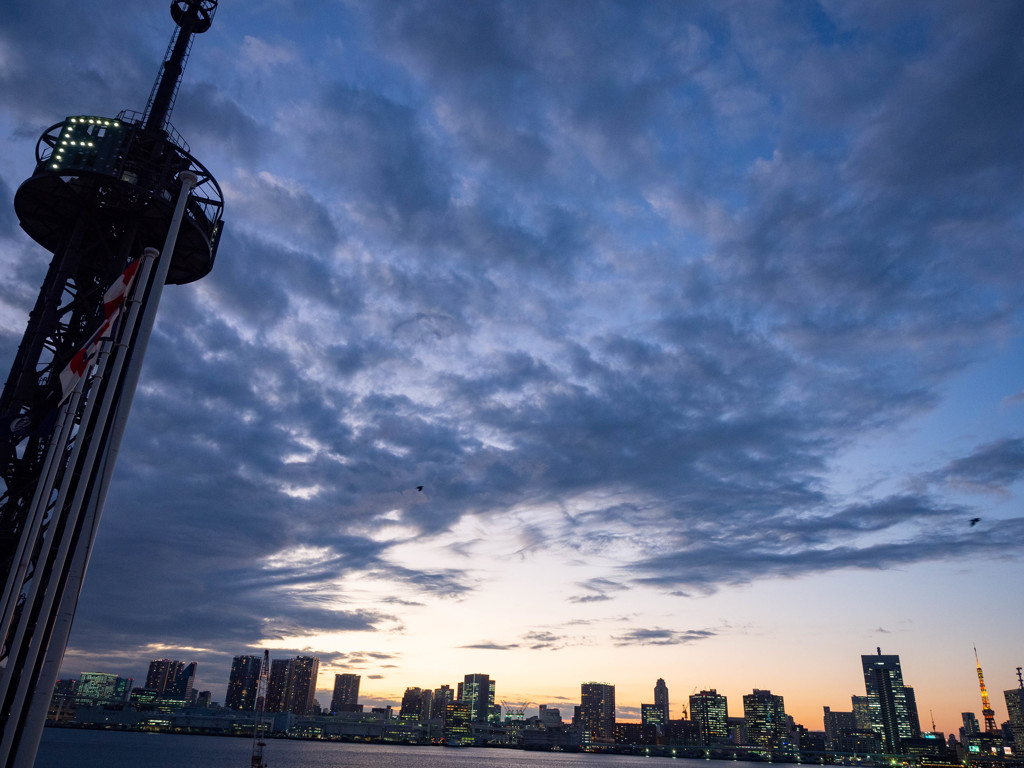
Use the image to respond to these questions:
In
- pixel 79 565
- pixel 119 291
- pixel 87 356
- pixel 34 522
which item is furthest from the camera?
pixel 119 291

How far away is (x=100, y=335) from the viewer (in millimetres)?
16297

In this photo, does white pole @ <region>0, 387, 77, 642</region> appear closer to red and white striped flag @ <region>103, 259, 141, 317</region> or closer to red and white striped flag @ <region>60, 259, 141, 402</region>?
red and white striped flag @ <region>60, 259, 141, 402</region>

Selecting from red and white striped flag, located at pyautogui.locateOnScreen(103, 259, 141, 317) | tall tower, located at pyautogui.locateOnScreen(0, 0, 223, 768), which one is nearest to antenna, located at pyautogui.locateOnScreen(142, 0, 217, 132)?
tall tower, located at pyautogui.locateOnScreen(0, 0, 223, 768)

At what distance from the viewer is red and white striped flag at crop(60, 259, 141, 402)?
53.7 ft

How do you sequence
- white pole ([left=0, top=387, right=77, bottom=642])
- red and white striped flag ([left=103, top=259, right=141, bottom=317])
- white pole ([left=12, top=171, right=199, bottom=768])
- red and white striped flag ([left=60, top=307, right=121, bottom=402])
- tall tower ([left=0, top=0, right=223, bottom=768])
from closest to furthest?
white pole ([left=12, top=171, right=199, bottom=768]) < white pole ([left=0, top=387, right=77, bottom=642]) < red and white striped flag ([left=60, top=307, right=121, bottom=402]) < red and white striped flag ([left=103, top=259, right=141, bottom=317]) < tall tower ([left=0, top=0, right=223, bottom=768])

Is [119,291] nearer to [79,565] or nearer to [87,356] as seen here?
[87,356]

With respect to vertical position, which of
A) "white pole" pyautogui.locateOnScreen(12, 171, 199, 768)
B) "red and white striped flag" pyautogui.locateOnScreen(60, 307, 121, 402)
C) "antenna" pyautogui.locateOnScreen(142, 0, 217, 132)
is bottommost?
"white pole" pyautogui.locateOnScreen(12, 171, 199, 768)

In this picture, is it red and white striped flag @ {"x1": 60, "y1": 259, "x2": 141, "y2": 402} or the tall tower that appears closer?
red and white striped flag @ {"x1": 60, "y1": 259, "x2": 141, "y2": 402}

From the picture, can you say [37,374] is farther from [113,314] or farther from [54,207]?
[113,314]

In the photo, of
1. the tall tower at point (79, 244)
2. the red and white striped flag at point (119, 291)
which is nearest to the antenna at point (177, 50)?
the tall tower at point (79, 244)

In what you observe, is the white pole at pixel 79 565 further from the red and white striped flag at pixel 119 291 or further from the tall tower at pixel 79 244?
the tall tower at pixel 79 244

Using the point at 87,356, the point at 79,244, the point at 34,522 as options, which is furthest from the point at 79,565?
the point at 79,244

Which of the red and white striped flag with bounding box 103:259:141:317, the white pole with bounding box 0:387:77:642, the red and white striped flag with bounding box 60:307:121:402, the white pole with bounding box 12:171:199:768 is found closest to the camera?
the white pole with bounding box 12:171:199:768

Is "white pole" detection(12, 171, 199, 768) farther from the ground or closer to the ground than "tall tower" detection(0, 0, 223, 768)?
closer to the ground
